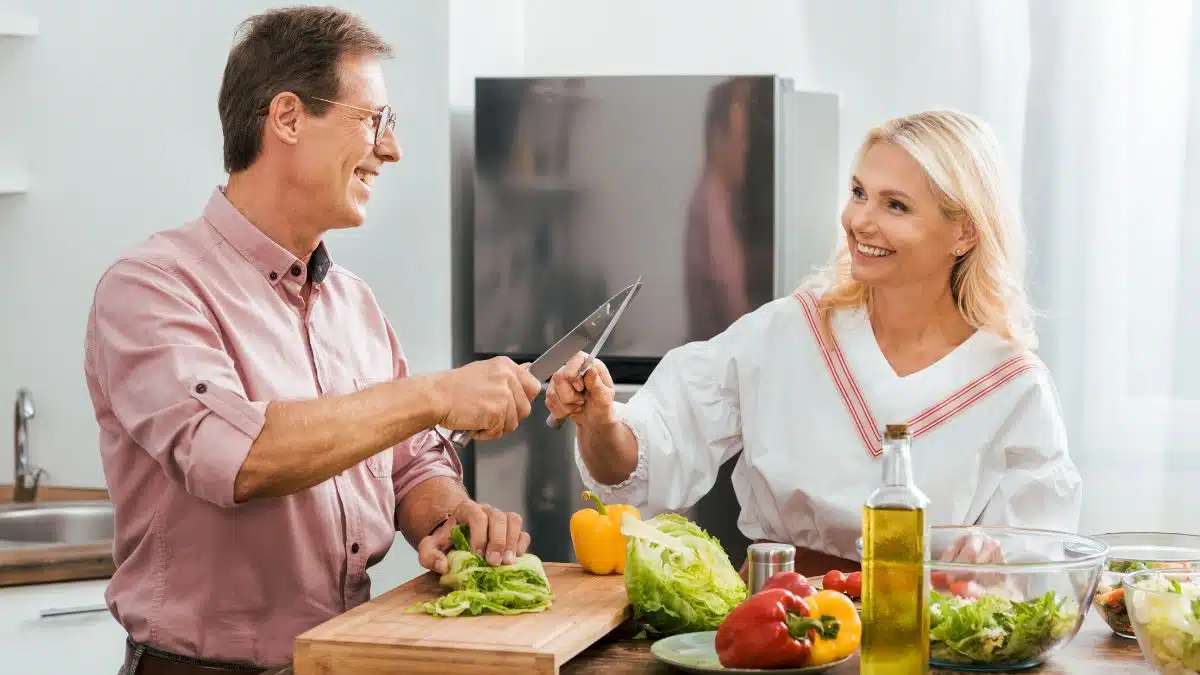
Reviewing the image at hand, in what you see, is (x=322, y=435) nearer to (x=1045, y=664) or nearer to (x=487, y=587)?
(x=487, y=587)

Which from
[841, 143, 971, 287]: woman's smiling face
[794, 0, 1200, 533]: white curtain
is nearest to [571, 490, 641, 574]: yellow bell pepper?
[841, 143, 971, 287]: woman's smiling face

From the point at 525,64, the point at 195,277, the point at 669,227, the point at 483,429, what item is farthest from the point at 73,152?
the point at 483,429

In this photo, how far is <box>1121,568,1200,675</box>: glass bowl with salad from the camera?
1511mm

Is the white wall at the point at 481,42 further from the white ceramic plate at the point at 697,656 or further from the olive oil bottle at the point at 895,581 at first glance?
the olive oil bottle at the point at 895,581

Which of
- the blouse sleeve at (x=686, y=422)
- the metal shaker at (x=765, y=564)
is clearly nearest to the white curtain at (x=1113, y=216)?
the blouse sleeve at (x=686, y=422)

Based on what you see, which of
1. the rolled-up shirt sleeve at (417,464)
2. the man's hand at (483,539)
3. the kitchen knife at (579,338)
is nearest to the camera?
the man's hand at (483,539)

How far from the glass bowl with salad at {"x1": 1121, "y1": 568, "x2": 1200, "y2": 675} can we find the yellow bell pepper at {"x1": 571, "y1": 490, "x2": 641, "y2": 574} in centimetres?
69

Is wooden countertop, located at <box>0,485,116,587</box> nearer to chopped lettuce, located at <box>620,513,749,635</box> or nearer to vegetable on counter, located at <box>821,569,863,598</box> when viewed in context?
chopped lettuce, located at <box>620,513,749,635</box>

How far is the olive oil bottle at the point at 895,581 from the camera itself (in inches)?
58.0

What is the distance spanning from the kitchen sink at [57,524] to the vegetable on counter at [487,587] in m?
1.63

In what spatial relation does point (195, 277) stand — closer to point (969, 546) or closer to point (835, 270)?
point (969, 546)

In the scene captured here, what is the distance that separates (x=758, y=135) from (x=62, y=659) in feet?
5.90

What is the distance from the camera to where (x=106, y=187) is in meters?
3.57

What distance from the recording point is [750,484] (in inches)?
102
